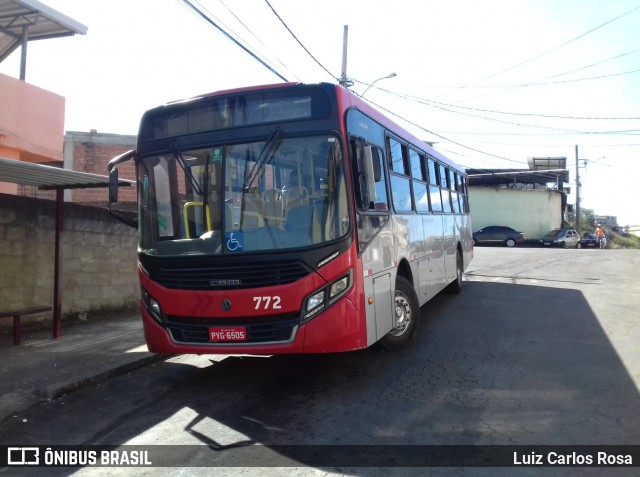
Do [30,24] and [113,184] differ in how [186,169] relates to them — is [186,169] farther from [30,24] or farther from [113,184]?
[30,24]

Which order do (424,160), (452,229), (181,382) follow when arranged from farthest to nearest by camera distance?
(452,229)
(424,160)
(181,382)

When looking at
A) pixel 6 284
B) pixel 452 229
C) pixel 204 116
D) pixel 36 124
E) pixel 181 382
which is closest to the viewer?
pixel 204 116

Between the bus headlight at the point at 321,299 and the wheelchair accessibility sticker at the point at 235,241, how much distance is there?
2.76 ft

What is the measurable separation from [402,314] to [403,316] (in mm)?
35

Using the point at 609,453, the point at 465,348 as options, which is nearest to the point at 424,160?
the point at 465,348

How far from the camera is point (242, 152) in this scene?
523 centimetres

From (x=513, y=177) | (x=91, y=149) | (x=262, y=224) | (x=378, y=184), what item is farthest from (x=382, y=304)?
(x=513, y=177)

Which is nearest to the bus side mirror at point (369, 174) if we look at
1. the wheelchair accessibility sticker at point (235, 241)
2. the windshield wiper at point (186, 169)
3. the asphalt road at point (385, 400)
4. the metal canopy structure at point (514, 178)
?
the wheelchair accessibility sticker at point (235, 241)

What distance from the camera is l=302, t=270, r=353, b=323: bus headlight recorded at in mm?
4867

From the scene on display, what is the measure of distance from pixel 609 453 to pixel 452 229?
7.15 meters

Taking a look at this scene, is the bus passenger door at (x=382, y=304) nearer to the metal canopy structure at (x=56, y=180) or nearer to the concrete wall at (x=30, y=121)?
the metal canopy structure at (x=56, y=180)

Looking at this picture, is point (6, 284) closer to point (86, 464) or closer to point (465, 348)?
point (86, 464)

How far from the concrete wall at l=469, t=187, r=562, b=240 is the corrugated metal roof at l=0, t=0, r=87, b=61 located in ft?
111

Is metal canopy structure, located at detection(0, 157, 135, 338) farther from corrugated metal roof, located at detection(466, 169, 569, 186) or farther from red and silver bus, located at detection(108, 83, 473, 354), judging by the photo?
corrugated metal roof, located at detection(466, 169, 569, 186)
